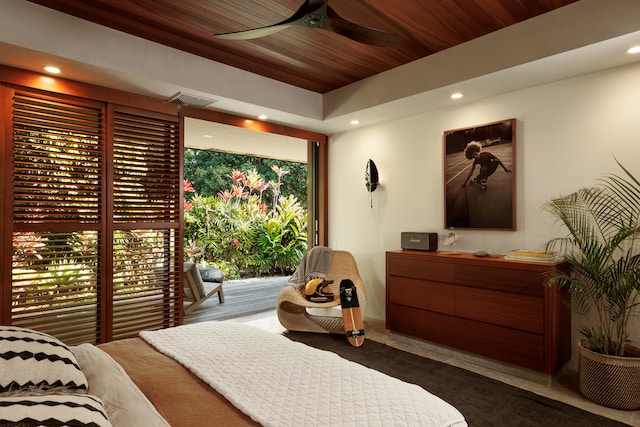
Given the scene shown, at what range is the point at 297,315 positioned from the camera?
13.4ft

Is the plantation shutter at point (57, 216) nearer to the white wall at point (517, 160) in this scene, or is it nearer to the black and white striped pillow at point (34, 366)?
the black and white striped pillow at point (34, 366)

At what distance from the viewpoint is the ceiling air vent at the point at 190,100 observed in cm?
342

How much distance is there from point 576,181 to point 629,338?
3.98 feet

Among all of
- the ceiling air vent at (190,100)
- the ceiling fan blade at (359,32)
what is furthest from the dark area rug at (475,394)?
the ceiling air vent at (190,100)

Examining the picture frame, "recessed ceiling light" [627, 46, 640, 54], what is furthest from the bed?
"recessed ceiling light" [627, 46, 640, 54]

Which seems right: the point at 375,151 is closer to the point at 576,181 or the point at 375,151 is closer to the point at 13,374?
the point at 576,181

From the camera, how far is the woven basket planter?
238 centimetres

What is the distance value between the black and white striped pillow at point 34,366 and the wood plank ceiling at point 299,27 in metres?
2.17

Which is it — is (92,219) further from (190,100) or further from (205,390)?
(205,390)

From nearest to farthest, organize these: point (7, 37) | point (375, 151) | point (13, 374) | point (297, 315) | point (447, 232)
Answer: point (13, 374) → point (7, 37) → point (447, 232) → point (297, 315) → point (375, 151)

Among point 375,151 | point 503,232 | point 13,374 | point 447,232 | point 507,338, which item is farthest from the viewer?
point 375,151

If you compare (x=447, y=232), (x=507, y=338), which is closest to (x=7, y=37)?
(x=447, y=232)

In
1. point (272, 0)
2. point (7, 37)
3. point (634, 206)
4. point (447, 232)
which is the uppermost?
point (272, 0)

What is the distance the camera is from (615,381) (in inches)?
94.3
